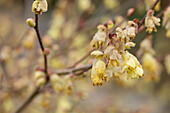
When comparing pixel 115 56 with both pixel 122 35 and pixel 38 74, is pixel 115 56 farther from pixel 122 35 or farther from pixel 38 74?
pixel 38 74

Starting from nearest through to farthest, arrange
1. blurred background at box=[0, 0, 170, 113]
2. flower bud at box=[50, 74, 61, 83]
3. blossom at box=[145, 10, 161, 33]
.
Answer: blossom at box=[145, 10, 161, 33] → flower bud at box=[50, 74, 61, 83] → blurred background at box=[0, 0, 170, 113]

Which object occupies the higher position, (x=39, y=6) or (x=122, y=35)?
(x=39, y=6)

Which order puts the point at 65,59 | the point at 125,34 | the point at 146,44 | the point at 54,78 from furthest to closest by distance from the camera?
the point at 65,59 < the point at 146,44 < the point at 54,78 < the point at 125,34

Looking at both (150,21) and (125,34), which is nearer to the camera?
(125,34)

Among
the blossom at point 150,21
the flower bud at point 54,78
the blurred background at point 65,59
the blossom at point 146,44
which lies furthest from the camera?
the blurred background at point 65,59

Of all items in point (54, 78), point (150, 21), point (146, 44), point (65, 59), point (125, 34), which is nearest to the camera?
point (125, 34)

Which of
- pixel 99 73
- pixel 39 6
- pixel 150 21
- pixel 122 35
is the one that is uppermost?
pixel 39 6

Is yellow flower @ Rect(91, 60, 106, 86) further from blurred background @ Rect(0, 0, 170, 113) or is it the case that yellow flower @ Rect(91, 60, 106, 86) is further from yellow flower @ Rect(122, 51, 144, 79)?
blurred background @ Rect(0, 0, 170, 113)

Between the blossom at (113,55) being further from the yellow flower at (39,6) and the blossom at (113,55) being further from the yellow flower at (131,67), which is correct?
the yellow flower at (39,6)

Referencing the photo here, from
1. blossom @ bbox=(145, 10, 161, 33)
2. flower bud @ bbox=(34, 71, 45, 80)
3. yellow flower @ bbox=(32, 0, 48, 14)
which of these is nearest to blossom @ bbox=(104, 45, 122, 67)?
blossom @ bbox=(145, 10, 161, 33)

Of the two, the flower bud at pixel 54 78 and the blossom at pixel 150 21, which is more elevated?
the blossom at pixel 150 21

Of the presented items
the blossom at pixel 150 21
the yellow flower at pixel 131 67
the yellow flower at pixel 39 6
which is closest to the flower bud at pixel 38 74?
the yellow flower at pixel 39 6

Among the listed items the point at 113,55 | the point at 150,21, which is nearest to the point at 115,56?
the point at 113,55

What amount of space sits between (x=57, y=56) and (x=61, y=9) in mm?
884
